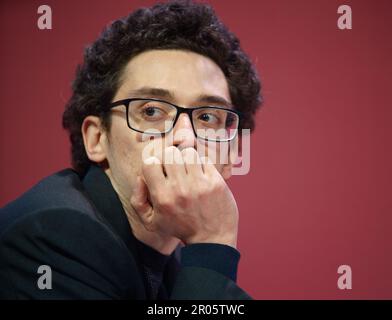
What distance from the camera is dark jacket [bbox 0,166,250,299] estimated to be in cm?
85

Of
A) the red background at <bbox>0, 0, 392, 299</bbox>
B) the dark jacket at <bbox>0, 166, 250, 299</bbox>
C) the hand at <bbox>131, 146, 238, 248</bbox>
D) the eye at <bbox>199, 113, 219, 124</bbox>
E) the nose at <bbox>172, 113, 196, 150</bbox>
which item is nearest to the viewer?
the dark jacket at <bbox>0, 166, 250, 299</bbox>

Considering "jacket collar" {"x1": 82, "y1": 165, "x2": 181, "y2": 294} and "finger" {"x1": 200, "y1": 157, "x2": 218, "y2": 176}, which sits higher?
"finger" {"x1": 200, "y1": 157, "x2": 218, "y2": 176}

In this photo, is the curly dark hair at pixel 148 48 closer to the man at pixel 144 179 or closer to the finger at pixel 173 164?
the man at pixel 144 179

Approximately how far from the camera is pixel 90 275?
868mm

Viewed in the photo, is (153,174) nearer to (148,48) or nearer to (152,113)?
(152,113)

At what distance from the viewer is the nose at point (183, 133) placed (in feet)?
3.55

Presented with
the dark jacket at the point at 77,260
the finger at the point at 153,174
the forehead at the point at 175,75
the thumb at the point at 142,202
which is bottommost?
the dark jacket at the point at 77,260

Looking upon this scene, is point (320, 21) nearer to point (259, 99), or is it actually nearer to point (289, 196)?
point (259, 99)

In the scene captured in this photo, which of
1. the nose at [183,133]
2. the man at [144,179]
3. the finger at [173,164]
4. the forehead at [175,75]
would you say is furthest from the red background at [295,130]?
the finger at [173,164]

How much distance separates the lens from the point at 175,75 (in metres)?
1.16

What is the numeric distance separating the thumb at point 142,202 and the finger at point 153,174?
5cm

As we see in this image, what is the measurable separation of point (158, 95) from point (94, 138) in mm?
268

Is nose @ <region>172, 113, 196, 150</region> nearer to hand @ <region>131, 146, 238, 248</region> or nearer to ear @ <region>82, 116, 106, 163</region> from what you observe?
hand @ <region>131, 146, 238, 248</region>

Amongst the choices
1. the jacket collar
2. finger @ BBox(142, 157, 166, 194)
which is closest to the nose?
finger @ BBox(142, 157, 166, 194)
